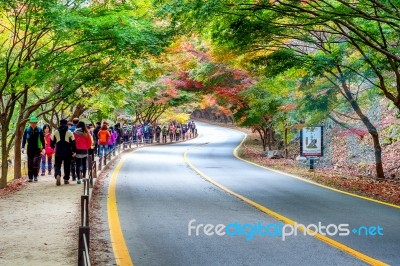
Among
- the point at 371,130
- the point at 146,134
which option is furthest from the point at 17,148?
the point at 146,134

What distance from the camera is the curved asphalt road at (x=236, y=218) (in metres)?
6.45

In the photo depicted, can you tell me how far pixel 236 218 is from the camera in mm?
9094

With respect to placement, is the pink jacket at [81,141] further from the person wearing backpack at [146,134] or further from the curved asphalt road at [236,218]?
the person wearing backpack at [146,134]

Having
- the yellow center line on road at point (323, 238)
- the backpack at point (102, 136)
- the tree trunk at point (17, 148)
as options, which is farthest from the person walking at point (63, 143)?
the backpack at point (102, 136)

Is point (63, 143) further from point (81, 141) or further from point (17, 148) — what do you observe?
point (17, 148)

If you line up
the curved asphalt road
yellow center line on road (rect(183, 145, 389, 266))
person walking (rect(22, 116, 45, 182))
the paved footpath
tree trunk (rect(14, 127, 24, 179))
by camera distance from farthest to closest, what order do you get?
tree trunk (rect(14, 127, 24, 179)) → person walking (rect(22, 116, 45, 182)) → the curved asphalt road → yellow center line on road (rect(183, 145, 389, 266)) → the paved footpath

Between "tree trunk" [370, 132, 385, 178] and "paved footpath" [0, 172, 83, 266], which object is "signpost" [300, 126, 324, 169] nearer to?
"tree trunk" [370, 132, 385, 178]

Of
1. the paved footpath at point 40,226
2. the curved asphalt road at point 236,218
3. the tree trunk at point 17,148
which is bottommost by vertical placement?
the curved asphalt road at point 236,218

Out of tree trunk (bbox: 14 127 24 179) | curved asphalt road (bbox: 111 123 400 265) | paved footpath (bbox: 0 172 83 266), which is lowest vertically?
curved asphalt road (bbox: 111 123 400 265)

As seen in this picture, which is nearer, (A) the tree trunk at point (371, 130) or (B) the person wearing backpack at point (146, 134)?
(A) the tree trunk at point (371, 130)

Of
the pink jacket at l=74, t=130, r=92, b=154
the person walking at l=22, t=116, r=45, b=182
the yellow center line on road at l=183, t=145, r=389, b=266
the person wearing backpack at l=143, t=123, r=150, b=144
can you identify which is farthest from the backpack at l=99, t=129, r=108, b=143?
the person wearing backpack at l=143, t=123, r=150, b=144

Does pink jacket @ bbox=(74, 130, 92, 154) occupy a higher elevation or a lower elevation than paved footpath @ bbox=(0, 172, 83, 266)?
higher

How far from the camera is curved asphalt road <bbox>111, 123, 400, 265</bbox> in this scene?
6.45 m

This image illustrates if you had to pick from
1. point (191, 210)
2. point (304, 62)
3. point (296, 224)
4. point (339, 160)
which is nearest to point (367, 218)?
point (296, 224)
